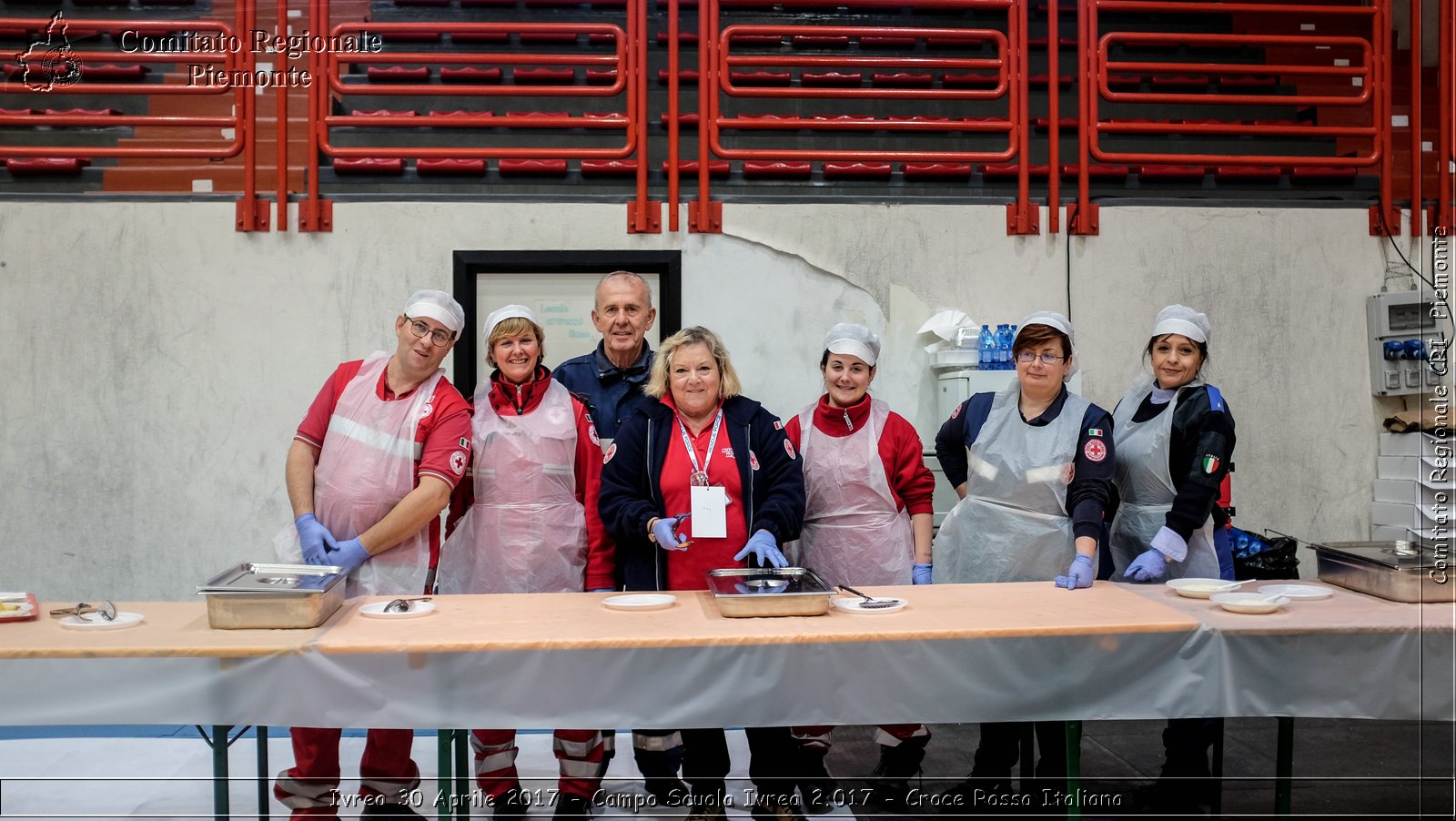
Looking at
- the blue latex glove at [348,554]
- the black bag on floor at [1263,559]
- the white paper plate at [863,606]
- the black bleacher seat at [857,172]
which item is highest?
the black bleacher seat at [857,172]

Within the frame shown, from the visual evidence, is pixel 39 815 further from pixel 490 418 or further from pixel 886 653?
pixel 886 653

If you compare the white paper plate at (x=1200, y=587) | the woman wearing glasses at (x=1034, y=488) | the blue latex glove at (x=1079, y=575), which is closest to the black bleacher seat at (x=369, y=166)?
the woman wearing glasses at (x=1034, y=488)

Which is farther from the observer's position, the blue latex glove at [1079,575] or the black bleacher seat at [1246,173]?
the black bleacher seat at [1246,173]

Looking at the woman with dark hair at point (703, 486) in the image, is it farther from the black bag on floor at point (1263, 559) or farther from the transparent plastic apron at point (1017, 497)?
the black bag on floor at point (1263, 559)

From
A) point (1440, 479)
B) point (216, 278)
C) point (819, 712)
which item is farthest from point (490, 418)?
point (1440, 479)

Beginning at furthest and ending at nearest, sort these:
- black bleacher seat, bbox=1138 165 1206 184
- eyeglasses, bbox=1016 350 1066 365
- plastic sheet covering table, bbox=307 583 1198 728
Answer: black bleacher seat, bbox=1138 165 1206 184 → eyeglasses, bbox=1016 350 1066 365 → plastic sheet covering table, bbox=307 583 1198 728

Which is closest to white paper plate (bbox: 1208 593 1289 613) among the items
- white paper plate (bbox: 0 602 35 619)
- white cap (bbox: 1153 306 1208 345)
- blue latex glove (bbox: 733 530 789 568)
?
white cap (bbox: 1153 306 1208 345)

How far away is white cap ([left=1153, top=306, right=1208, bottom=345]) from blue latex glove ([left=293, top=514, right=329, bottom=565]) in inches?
106

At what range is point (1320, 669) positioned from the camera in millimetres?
2316

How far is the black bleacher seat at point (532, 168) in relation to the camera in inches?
187

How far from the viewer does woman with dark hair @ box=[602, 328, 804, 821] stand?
2893 millimetres

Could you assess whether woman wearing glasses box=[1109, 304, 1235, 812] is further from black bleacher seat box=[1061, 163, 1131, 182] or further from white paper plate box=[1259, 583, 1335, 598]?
black bleacher seat box=[1061, 163, 1131, 182]

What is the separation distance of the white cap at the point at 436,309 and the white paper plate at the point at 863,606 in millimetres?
1443

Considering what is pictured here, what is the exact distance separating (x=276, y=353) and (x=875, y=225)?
2.81 metres
